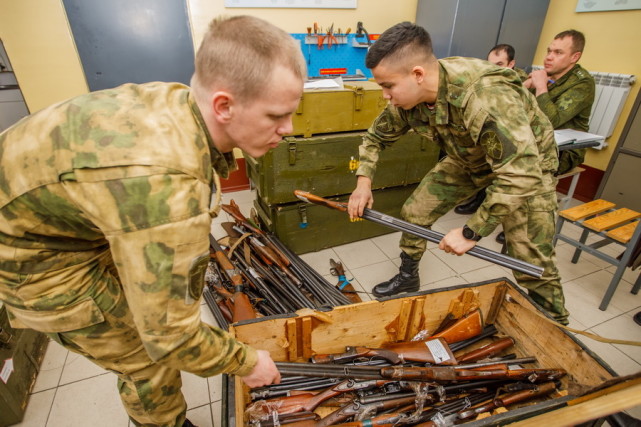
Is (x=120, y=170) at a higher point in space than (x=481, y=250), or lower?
higher

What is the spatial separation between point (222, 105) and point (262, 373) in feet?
2.48

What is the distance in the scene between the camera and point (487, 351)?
1696 mm

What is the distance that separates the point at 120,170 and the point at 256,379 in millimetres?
687

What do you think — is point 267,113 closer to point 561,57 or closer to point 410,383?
point 410,383

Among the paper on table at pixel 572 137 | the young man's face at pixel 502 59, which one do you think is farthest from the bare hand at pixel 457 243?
the young man's face at pixel 502 59

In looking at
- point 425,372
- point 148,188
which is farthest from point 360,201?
point 148,188

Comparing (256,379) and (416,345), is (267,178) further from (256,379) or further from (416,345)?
(256,379)

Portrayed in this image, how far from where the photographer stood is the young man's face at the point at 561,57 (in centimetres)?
274

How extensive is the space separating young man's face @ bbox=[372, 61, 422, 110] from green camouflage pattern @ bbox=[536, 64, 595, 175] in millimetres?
1892

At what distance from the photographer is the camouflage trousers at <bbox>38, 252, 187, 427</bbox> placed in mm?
1017

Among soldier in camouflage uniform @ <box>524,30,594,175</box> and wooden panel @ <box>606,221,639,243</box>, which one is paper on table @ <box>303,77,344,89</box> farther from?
A: wooden panel @ <box>606,221,639,243</box>

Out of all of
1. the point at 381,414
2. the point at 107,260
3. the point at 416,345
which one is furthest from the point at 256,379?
the point at 416,345

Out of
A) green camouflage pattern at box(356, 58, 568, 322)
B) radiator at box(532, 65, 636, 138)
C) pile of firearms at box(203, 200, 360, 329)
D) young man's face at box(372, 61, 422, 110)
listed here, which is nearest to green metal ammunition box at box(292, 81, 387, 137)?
green camouflage pattern at box(356, 58, 568, 322)

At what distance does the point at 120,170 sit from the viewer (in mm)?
683
